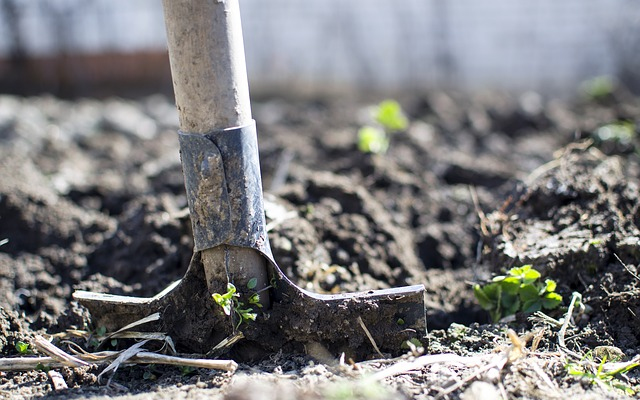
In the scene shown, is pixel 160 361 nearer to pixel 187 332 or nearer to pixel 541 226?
pixel 187 332

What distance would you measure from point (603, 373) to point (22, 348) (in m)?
1.93

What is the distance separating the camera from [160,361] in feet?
7.02

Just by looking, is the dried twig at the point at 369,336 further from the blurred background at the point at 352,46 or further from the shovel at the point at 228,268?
the blurred background at the point at 352,46

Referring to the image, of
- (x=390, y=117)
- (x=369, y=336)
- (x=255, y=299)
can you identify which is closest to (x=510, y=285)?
(x=369, y=336)

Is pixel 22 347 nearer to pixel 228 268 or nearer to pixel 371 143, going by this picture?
pixel 228 268

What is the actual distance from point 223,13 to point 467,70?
364 inches

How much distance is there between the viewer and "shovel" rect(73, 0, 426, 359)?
6.68 ft

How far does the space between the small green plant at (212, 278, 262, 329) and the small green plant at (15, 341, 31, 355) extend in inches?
28.0

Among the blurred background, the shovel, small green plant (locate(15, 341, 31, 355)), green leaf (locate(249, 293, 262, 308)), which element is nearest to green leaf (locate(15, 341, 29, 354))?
small green plant (locate(15, 341, 31, 355))

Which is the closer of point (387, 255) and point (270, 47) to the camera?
point (387, 255)

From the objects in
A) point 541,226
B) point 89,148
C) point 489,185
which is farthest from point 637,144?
point 89,148

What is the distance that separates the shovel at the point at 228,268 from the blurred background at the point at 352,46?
8221 mm

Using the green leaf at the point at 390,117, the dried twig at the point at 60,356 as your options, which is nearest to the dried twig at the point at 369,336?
the dried twig at the point at 60,356

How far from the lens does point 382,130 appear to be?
5555mm
